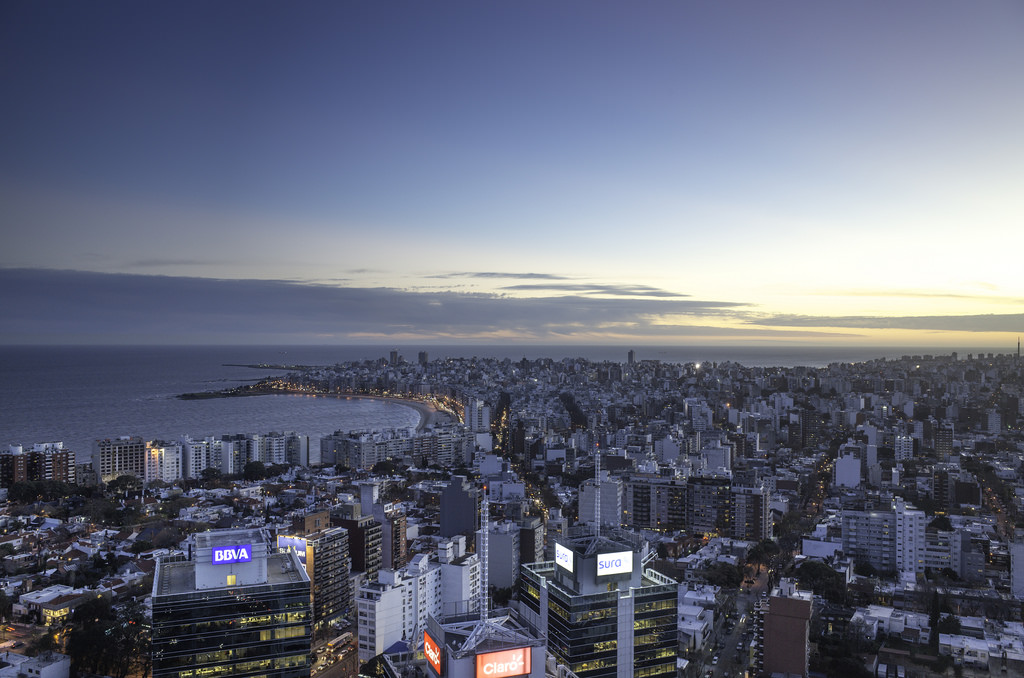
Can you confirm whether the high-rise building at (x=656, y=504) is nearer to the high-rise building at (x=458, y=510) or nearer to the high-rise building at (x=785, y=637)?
the high-rise building at (x=458, y=510)

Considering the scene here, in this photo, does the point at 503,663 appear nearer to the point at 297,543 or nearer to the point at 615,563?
the point at 615,563

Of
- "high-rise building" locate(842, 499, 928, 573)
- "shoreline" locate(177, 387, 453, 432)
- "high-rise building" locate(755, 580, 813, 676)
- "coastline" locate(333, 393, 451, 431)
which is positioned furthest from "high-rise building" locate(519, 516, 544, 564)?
"shoreline" locate(177, 387, 453, 432)

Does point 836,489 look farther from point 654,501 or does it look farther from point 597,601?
point 597,601

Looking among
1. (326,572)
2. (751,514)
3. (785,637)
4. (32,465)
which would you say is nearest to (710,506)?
(751,514)

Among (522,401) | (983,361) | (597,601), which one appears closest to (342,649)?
(597,601)

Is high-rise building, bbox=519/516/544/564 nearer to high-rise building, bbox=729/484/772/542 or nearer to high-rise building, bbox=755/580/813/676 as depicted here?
high-rise building, bbox=755/580/813/676

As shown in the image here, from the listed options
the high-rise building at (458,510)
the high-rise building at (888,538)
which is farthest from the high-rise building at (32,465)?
the high-rise building at (888,538)
